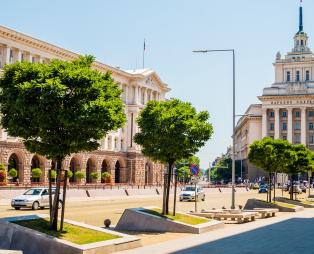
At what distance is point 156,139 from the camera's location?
2283 cm

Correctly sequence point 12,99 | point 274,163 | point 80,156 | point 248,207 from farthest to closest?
point 80,156
point 274,163
point 248,207
point 12,99

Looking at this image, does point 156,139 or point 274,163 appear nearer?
point 156,139

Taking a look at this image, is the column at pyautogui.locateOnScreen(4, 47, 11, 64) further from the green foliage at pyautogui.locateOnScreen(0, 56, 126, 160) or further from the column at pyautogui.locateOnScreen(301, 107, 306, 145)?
the column at pyautogui.locateOnScreen(301, 107, 306, 145)

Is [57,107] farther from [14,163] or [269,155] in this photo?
[14,163]

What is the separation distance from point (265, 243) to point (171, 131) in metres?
6.84

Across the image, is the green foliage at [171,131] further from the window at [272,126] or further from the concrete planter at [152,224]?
the window at [272,126]

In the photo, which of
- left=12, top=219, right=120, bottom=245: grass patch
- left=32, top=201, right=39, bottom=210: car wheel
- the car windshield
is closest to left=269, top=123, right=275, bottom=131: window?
the car windshield

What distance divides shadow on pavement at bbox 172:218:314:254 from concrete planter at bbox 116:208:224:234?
3.28ft

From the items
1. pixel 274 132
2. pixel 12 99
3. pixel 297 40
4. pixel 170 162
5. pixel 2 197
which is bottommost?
pixel 2 197

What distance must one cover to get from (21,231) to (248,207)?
2337 cm

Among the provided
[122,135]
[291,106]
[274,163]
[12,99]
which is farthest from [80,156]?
[291,106]

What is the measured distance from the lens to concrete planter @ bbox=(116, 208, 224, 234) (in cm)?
2045

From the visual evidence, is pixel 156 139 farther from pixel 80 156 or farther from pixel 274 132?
pixel 274 132

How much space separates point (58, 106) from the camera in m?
15.3
